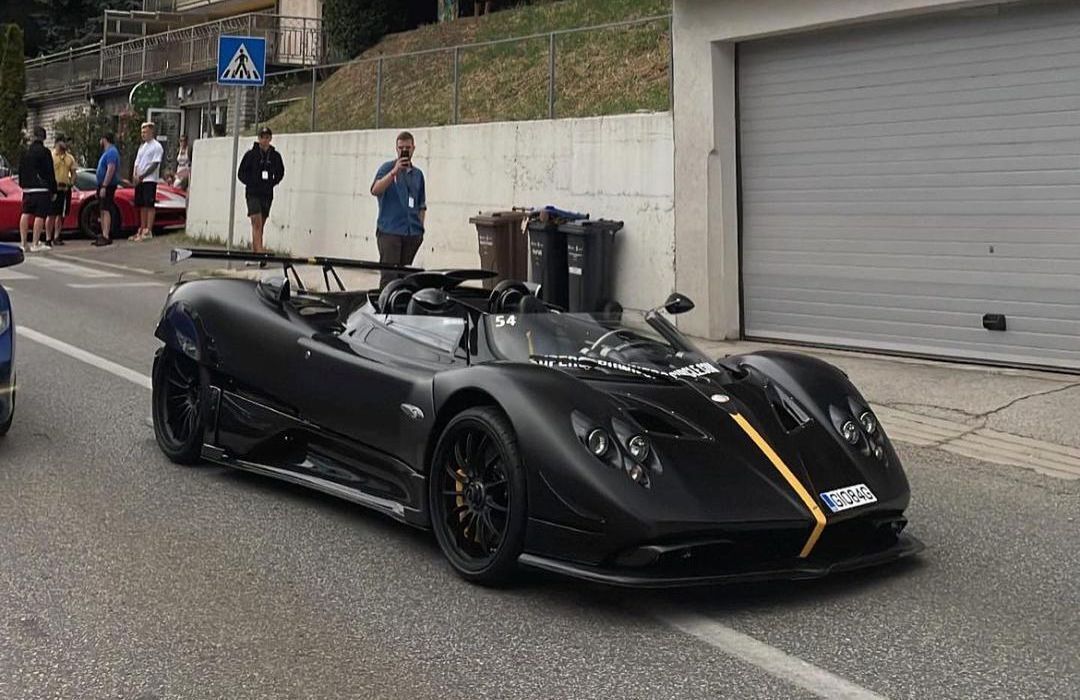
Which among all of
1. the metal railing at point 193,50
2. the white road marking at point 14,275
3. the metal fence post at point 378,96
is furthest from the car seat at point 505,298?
the metal railing at point 193,50

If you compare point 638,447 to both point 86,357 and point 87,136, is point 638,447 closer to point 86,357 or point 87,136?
point 86,357

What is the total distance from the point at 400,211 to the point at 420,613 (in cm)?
885

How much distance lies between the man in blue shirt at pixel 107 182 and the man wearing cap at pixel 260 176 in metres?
3.73

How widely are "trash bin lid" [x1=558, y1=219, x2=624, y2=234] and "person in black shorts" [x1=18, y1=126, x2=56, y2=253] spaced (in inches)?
431

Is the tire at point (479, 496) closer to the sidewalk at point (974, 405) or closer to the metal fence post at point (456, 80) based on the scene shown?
the sidewalk at point (974, 405)

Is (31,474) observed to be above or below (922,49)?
below

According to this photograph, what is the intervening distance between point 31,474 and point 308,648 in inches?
119

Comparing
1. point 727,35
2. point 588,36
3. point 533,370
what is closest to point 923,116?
point 727,35

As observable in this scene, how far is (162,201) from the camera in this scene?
23062mm

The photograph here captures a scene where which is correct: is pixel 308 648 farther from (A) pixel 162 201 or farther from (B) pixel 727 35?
(A) pixel 162 201

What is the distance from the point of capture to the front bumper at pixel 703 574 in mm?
4258

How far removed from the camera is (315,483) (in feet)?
18.5

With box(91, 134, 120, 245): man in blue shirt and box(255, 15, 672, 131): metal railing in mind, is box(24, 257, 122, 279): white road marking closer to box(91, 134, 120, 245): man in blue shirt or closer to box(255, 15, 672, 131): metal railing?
box(91, 134, 120, 245): man in blue shirt

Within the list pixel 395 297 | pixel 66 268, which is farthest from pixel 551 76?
pixel 395 297
